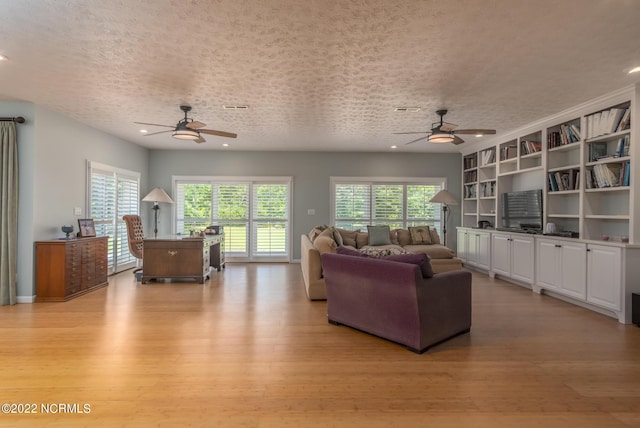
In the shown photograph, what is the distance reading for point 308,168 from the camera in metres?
8.17

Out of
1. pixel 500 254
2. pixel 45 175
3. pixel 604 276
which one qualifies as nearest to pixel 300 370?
pixel 604 276

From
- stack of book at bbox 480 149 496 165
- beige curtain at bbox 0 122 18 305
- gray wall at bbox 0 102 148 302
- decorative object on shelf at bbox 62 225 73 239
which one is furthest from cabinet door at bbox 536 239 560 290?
beige curtain at bbox 0 122 18 305

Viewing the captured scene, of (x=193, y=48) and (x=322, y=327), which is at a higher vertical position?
(x=193, y=48)

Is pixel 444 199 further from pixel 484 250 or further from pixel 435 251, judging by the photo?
pixel 435 251

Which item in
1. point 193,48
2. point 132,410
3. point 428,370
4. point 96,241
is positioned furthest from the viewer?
point 96,241

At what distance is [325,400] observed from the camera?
2236mm

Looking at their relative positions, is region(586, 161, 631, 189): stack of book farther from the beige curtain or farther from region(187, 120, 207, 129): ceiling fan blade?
the beige curtain

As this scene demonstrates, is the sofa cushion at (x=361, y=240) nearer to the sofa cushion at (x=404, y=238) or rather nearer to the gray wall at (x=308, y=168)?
the sofa cushion at (x=404, y=238)

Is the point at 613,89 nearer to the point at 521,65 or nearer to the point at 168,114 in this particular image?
the point at 521,65

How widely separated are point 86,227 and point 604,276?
7417mm

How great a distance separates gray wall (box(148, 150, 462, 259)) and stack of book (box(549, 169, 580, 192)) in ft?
10.1

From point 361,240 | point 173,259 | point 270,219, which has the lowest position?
point 173,259

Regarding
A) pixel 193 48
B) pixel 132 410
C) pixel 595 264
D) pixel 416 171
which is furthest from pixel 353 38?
pixel 416 171

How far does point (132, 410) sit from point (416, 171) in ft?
24.5
